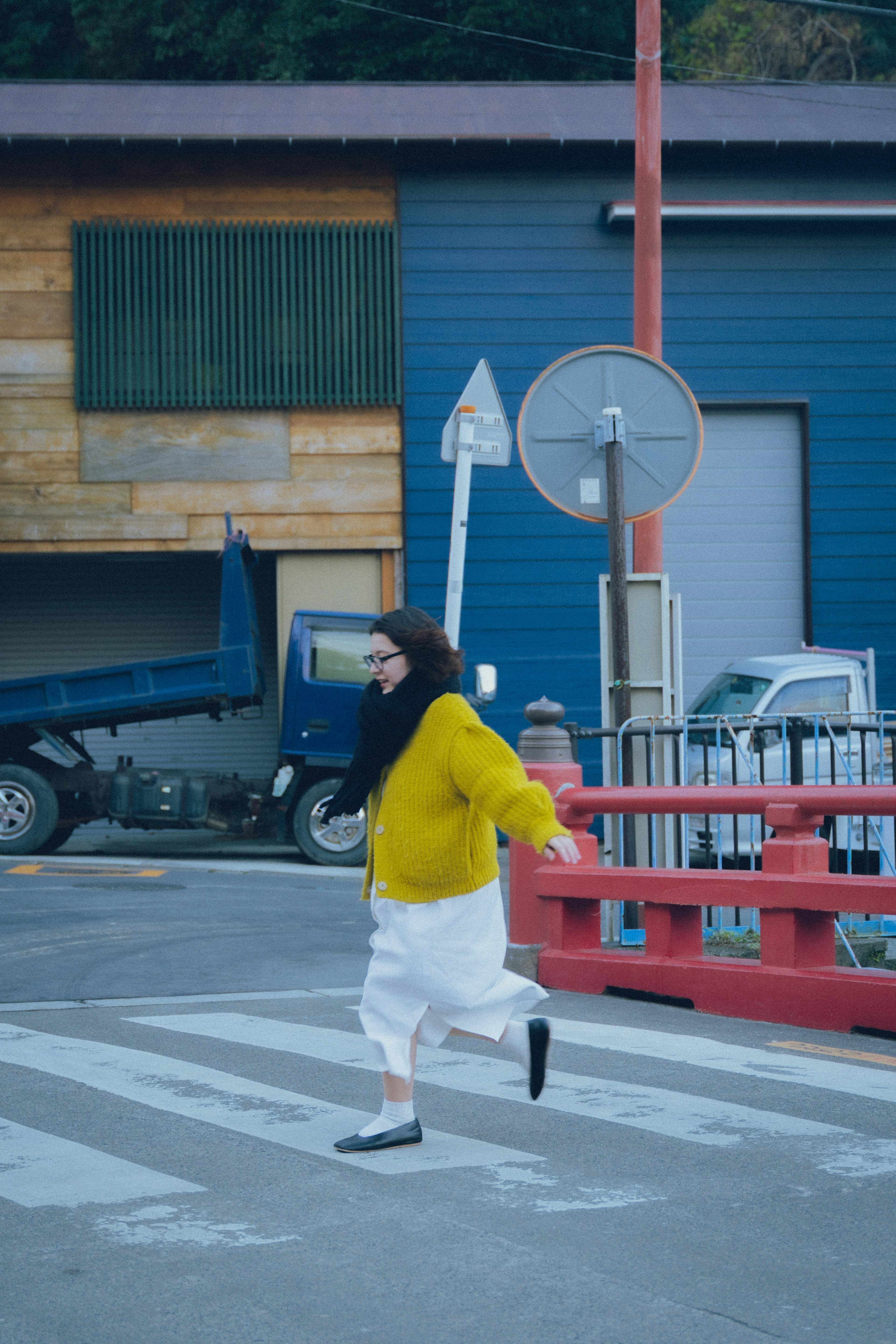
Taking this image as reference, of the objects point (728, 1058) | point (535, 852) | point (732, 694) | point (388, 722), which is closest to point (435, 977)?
point (388, 722)

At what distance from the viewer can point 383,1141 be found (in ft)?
15.3

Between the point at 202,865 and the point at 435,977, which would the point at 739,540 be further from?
the point at 435,977

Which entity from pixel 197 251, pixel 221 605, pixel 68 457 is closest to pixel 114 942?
pixel 221 605

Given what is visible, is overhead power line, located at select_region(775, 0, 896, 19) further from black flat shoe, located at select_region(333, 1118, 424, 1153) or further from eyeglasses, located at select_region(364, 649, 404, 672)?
black flat shoe, located at select_region(333, 1118, 424, 1153)

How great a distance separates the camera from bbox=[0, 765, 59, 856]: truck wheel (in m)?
13.9

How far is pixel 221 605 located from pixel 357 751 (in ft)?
31.4

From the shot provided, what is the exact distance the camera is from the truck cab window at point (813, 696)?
41.9 feet

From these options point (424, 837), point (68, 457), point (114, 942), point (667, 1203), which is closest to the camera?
point (667, 1203)

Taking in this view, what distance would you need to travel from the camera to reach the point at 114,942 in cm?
917

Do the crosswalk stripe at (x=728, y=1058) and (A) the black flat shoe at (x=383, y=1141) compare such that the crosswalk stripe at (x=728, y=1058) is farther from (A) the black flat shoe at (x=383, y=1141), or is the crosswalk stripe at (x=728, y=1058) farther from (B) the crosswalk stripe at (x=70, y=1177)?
(B) the crosswalk stripe at (x=70, y=1177)

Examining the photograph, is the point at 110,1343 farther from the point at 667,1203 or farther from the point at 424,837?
the point at 424,837

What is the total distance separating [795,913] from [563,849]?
2503 mm

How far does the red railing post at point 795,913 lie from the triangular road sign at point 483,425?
10.7 feet

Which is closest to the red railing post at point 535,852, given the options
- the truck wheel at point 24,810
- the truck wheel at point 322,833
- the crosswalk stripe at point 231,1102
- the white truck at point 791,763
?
the white truck at point 791,763
